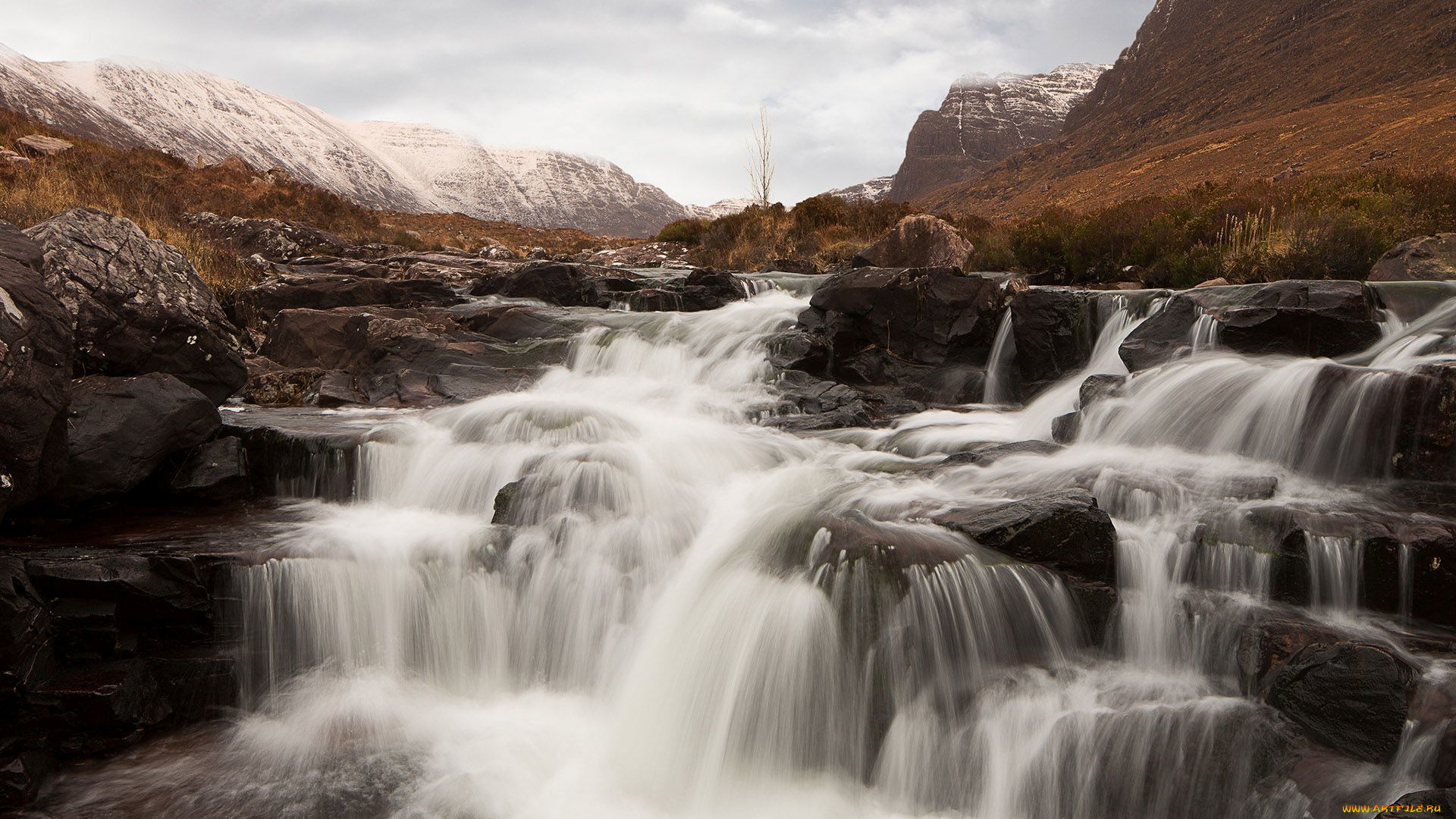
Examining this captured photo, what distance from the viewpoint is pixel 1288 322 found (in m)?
6.97

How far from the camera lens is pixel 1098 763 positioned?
376 cm

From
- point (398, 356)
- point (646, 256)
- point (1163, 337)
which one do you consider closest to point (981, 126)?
point (646, 256)

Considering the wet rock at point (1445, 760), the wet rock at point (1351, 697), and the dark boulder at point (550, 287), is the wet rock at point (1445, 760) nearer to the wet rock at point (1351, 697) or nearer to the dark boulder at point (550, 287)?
the wet rock at point (1351, 697)

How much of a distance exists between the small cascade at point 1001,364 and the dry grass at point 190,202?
37.2ft

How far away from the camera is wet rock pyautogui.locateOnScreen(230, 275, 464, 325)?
467 inches

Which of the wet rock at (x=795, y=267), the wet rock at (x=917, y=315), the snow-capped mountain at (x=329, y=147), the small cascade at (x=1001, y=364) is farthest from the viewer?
the snow-capped mountain at (x=329, y=147)

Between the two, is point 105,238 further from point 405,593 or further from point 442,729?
point 442,729

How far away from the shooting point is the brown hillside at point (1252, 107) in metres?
38.8

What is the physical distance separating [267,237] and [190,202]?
12.5 feet

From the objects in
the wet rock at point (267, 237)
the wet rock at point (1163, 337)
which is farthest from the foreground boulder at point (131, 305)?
the wet rock at point (267, 237)

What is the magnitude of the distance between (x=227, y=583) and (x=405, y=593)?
1.08 m

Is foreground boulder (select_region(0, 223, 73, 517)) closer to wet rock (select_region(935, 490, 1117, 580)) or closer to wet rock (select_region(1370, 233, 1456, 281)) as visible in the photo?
wet rock (select_region(935, 490, 1117, 580))

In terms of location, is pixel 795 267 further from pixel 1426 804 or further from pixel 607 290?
pixel 1426 804

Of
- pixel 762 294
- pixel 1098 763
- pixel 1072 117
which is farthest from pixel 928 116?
pixel 1098 763
